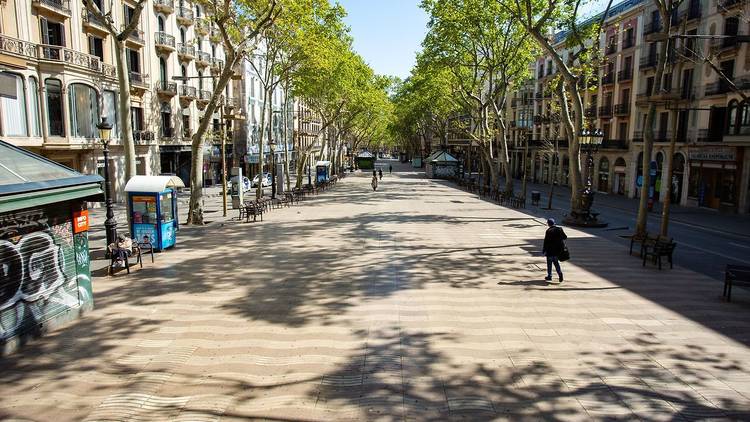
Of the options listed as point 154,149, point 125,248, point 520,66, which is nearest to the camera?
point 125,248

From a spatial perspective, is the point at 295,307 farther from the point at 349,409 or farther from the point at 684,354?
the point at 684,354

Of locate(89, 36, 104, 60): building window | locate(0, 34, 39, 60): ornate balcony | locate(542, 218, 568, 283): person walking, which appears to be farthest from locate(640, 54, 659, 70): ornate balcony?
locate(0, 34, 39, 60): ornate balcony

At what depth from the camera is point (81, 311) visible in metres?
9.55

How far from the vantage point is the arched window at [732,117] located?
28141 millimetres

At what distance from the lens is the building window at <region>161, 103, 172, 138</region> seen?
37.3 metres

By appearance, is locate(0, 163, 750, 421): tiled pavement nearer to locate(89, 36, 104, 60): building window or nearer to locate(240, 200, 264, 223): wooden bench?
locate(240, 200, 264, 223): wooden bench

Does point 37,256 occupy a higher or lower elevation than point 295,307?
higher

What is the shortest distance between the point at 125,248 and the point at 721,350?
13.8 metres

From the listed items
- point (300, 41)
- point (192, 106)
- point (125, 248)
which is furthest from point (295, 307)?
point (192, 106)

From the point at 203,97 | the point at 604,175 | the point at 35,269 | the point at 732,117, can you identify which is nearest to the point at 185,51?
the point at 203,97

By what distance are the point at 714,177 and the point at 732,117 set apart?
4.15 m

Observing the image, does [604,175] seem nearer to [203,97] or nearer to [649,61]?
[649,61]

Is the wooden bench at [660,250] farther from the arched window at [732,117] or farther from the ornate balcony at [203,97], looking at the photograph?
the ornate balcony at [203,97]

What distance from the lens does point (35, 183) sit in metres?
7.92
